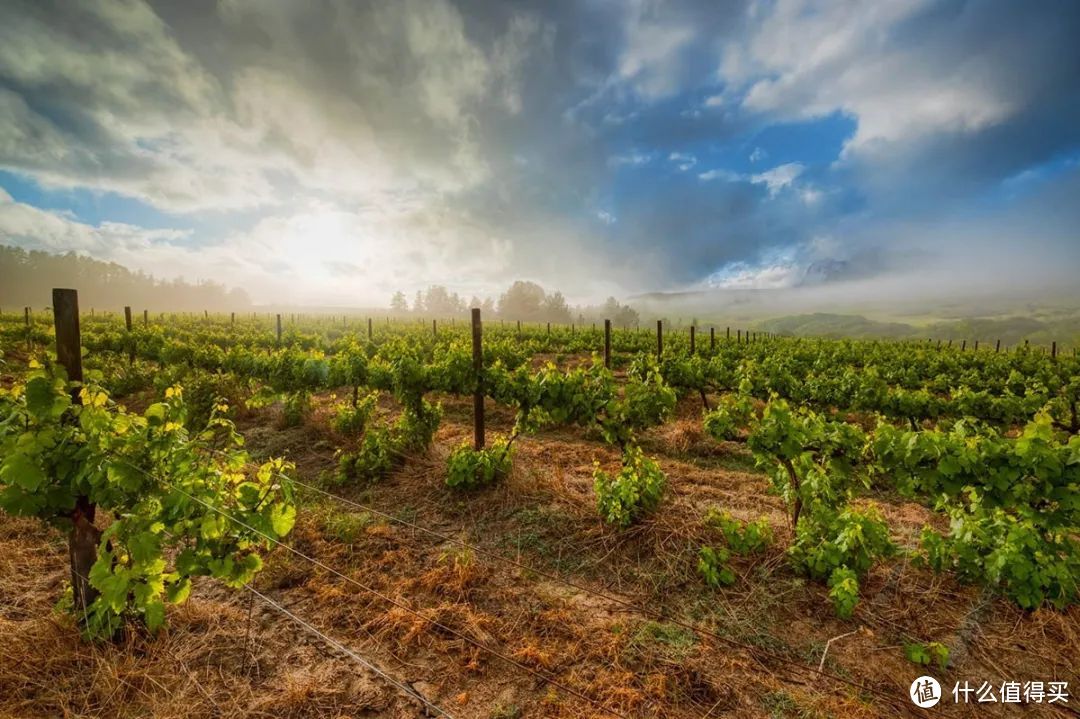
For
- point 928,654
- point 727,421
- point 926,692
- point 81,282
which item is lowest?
point 926,692

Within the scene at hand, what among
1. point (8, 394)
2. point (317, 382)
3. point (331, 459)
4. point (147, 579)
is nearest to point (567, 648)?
point (147, 579)

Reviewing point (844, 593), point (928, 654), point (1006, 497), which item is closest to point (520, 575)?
point (844, 593)

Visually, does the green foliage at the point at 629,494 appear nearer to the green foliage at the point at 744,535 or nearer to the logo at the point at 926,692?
the green foliage at the point at 744,535

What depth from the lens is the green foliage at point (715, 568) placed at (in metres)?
4.36

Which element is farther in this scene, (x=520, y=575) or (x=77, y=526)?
(x=520, y=575)

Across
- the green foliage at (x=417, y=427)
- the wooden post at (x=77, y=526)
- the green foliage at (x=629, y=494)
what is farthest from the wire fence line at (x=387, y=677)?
the green foliage at (x=417, y=427)

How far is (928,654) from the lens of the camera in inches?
139

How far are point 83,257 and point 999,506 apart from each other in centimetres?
17213

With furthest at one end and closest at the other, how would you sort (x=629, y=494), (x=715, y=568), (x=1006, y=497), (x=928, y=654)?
(x=629, y=494)
(x=715, y=568)
(x=1006, y=497)
(x=928, y=654)

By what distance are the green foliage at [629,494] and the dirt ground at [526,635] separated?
0.69ft

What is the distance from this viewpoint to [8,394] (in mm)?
3141

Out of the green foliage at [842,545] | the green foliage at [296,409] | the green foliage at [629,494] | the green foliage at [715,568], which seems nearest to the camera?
the green foliage at [842,545]

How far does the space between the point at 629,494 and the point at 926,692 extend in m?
2.75

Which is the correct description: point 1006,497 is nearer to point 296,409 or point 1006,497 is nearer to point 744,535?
point 744,535
